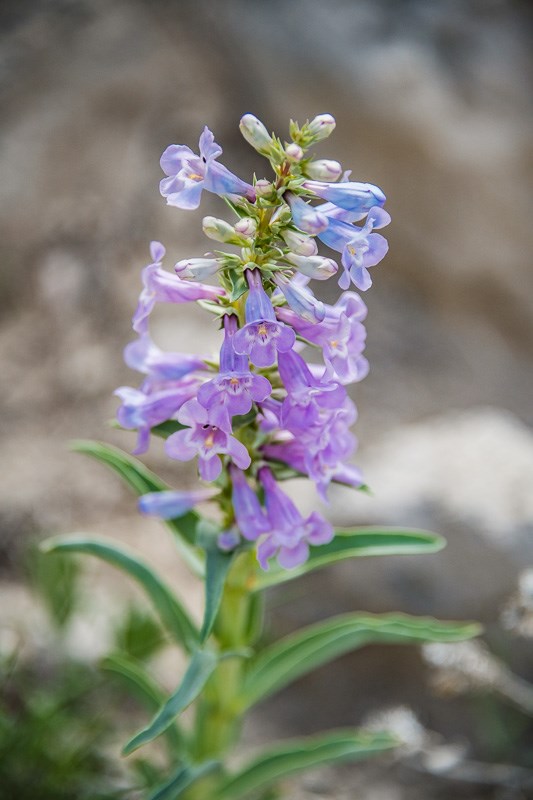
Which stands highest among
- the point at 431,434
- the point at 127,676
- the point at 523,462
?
the point at 431,434

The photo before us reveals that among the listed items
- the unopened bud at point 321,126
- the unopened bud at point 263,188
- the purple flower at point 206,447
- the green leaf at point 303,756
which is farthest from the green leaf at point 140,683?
the unopened bud at point 321,126

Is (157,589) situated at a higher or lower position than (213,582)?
higher

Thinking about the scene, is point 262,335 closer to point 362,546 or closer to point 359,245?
point 359,245

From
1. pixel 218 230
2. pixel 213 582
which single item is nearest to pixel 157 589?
pixel 213 582

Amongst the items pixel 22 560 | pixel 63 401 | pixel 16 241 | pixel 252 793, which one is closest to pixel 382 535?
pixel 252 793

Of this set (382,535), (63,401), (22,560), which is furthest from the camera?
(63,401)

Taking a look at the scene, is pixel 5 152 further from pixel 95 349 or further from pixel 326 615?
pixel 326 615
